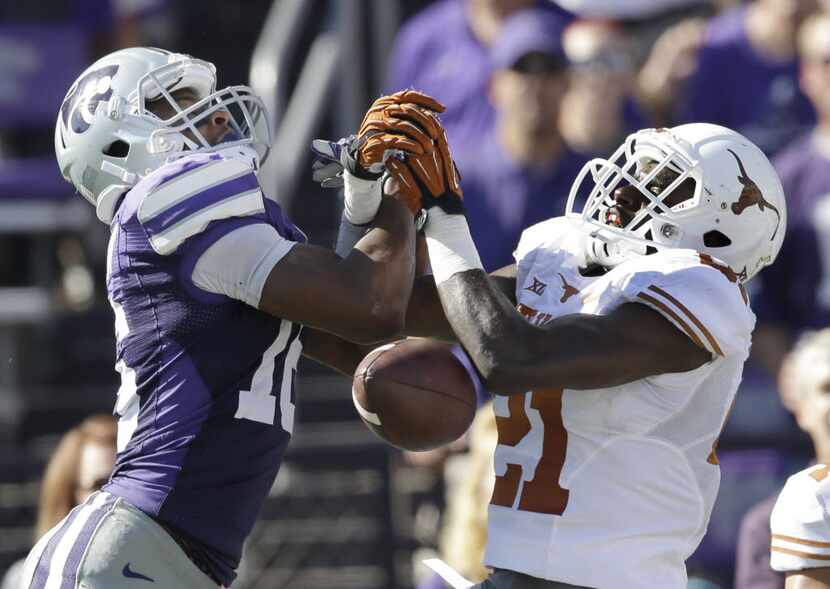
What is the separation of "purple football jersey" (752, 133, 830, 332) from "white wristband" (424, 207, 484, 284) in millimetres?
3291

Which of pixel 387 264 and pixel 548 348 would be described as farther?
pixel 387 264

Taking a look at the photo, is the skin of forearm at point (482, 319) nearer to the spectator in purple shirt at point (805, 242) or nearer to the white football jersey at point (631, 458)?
the white football jersey at point (631, 458)

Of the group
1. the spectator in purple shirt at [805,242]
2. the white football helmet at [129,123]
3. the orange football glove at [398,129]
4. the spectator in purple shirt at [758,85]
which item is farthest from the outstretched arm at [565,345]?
the spectator in purple shirt at [758,85]

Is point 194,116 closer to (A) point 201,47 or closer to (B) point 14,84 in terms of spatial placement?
(B) point 14,84

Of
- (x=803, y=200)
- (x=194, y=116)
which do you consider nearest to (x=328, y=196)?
(x=803, y=200)

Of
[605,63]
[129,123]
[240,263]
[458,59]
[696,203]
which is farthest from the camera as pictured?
[458,59]

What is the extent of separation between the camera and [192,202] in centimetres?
348

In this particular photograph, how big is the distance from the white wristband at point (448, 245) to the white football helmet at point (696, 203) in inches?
11.2

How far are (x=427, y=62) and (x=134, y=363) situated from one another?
4025 millimetres

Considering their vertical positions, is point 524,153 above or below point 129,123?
below

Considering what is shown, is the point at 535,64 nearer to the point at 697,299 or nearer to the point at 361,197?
the point at 361,197

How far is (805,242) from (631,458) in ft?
11.0

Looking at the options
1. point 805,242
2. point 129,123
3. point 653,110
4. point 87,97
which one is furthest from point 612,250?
point 653,110

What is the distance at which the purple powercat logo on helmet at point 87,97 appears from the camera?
147 inches
